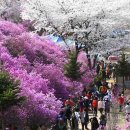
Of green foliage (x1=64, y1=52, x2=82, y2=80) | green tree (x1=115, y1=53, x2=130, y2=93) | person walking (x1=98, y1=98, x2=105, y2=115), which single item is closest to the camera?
person walking (x1=98, y1=98, x2=105, y2=115)

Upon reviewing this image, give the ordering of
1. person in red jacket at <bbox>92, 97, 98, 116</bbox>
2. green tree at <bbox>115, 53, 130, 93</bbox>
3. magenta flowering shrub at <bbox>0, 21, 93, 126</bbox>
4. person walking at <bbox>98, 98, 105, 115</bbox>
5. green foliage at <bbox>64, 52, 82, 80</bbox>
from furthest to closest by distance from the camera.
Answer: green tree at <bbox>115, 53, 130, 93</bbox> → green foliage at <bbox>64, 52, 82, 80</bbox> → person in red jacket at <bbox>92, 97, 98, 116</bbox> → person walking at <bbox>98, 98, 105, 115</bbox> → magenta flowering shrub at <bbox>0, 21, 93, 126</bbox>

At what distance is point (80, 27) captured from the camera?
117ft

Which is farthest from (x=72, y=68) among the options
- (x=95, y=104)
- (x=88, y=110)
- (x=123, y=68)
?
(x=95, y=104)

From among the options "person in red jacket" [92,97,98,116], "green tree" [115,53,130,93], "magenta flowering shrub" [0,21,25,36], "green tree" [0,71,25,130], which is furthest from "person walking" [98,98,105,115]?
"magenta flowering shrub" [0,21,25,36]

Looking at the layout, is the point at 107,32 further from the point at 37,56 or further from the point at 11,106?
the point at 11,106

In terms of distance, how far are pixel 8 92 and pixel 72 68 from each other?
1052 cm

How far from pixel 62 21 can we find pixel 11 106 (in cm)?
1552

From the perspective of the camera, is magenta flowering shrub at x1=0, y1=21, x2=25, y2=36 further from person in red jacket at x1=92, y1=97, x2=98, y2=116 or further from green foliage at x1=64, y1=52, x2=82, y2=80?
person in red jacket at x1=92, y1=97, x2=98, y2=116

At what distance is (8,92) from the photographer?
63.9 feet

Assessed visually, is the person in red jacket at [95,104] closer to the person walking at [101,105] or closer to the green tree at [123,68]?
the person walking at [101,105]

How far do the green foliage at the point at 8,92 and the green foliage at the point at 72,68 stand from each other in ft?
30.8

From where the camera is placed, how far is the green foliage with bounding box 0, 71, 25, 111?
1951cm

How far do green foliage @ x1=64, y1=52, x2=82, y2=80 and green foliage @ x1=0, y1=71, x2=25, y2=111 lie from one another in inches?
370

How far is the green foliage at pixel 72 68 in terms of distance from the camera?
29312 mm
